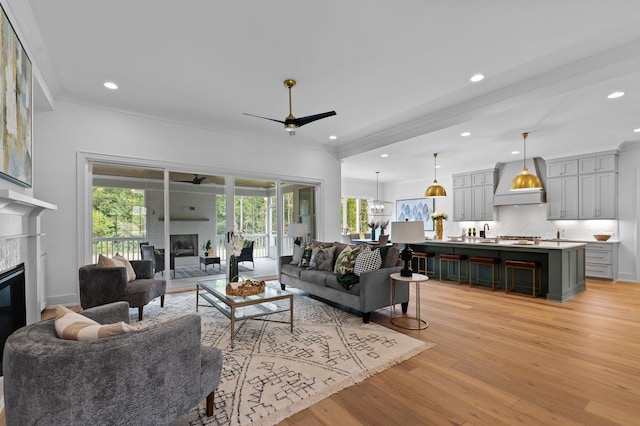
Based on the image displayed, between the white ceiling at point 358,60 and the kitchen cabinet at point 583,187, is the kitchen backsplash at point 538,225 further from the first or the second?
the white ceiling at point 358,60

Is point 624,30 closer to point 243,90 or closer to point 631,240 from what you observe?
point 243,90

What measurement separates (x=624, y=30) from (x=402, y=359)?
147 inches

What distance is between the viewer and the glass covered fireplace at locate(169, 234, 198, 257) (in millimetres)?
5453

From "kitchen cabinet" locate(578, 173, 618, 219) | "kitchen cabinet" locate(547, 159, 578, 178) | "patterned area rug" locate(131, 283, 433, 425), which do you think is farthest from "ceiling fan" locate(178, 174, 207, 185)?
"kitchen cabinet" locate(578, 173, 618, 219)

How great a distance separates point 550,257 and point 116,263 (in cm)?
635

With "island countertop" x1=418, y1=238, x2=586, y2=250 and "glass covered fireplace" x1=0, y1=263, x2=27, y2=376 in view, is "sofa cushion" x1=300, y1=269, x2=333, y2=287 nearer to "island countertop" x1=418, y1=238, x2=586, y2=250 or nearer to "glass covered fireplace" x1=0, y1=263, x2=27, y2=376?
"island countertop" x1=418, y1=238, x2=586, y2=250

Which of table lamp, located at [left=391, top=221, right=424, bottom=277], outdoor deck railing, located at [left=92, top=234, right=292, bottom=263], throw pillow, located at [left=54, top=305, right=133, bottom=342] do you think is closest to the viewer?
throw pillow, located at [left=54, top=305, right=133, bottom=342]

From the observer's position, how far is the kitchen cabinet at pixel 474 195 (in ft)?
27.5

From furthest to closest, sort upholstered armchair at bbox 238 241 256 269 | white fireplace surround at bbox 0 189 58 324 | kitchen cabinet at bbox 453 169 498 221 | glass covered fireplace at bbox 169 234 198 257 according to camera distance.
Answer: kitchen cabinet at bbox 453 169 498 221 < upholstered armchair at bbox 238 241 256 269 < glass covered fireplace at bbox 169 234 198 257 < white fireplace surround at bbox 0 189 58 324

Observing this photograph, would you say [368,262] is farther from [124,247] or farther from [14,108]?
[124,247]

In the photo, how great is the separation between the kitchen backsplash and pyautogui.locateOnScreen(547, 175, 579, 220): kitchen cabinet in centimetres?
34

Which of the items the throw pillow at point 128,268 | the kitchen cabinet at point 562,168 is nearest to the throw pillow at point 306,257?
the throw pillow at point 128,268

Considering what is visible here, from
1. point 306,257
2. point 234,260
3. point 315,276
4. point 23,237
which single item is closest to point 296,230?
point 306,257

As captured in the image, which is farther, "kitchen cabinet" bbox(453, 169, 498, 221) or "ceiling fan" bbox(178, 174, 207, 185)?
"kitchen cabinet" bbox(453, 169, 498, 221)
